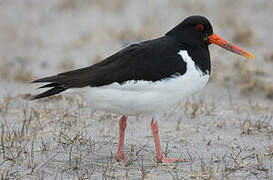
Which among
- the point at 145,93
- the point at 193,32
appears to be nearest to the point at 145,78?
the point at 145,93

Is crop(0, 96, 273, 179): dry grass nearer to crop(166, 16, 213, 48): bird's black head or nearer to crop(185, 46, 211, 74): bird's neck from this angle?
crop(185, 46, 211, 74): bird's neck

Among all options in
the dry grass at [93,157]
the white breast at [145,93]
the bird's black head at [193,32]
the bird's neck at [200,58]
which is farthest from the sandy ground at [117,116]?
the bird's black head at [193,32]

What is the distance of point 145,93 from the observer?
4527 mm

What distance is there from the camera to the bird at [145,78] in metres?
4.53

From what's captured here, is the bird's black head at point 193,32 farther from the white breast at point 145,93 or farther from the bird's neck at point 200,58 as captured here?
the white breast at point 145,93

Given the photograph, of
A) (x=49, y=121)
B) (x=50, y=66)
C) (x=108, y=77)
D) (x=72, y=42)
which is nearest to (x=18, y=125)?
(x=49, y=121)

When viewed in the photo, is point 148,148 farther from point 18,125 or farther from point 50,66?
point 50,66

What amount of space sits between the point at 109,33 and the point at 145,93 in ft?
22.9

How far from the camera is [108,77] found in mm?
4590

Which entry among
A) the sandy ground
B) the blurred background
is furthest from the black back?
the blurred background

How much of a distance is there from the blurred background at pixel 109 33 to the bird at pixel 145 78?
13.1 ft

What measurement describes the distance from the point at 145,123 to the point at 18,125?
172cm

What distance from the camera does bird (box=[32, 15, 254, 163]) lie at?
453 cm

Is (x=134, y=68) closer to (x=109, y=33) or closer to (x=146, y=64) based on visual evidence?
(x=146, y=64)
